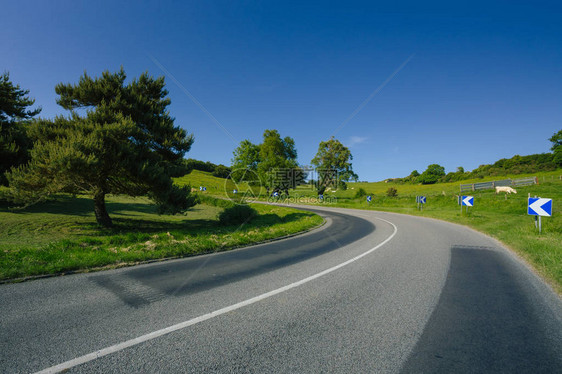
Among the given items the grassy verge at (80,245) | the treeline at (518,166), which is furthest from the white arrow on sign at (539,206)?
the treeline at (518,166)

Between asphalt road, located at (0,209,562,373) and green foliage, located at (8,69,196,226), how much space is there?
26.3 ft

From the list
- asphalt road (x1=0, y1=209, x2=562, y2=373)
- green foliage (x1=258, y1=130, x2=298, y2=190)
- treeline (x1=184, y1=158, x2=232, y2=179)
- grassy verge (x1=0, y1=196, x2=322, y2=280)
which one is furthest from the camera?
treeline (x1=184, y1=158, x2=232, y2=179)

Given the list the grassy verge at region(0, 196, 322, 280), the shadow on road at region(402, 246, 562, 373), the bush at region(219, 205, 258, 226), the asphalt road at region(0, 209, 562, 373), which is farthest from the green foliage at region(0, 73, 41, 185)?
the shadow on road at region(402, 246, 562, 373)

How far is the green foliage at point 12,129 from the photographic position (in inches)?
637

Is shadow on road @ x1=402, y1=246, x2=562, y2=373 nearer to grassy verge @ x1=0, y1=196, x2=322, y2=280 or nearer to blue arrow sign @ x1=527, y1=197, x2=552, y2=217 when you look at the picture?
grassy verge @ x1=0, y1=196, x2=322, y2=280

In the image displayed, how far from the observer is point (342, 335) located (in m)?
3.36

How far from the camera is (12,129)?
1708 centimetres

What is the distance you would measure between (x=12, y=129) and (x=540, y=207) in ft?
107

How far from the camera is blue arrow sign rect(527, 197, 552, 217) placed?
1068 cm

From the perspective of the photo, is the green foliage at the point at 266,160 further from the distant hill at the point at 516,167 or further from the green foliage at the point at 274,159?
the distant hill at the point at 516,167

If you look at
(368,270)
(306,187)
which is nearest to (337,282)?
(368,270)

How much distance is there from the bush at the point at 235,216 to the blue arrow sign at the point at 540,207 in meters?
17.8

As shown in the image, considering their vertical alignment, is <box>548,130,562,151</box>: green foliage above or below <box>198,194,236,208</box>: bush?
above

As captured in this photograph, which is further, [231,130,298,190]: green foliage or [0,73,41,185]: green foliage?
[231,130,298,190]: green foliage
